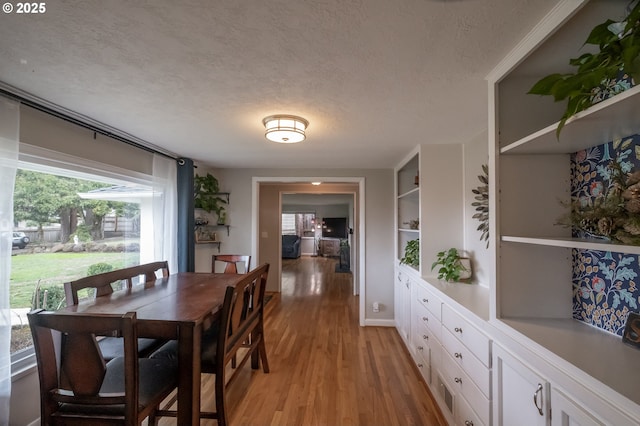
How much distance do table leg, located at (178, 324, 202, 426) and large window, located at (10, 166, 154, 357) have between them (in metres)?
1.31

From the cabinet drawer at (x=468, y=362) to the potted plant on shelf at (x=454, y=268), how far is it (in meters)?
0.56

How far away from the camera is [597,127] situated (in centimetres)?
98

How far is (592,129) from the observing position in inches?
39.4

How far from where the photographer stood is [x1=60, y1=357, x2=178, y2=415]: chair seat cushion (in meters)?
1.25

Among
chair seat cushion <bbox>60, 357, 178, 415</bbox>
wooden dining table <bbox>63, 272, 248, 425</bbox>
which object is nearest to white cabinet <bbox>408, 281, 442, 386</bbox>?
wooden dining table <bbox>63, 272, 248, 425</bbox>

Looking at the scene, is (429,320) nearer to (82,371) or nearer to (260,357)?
(260,357)

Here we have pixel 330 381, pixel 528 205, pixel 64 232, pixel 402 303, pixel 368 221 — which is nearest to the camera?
pixel 528 205

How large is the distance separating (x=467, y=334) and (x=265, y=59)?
191 centimetres

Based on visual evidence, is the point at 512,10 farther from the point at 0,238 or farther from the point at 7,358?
the point at 7,358

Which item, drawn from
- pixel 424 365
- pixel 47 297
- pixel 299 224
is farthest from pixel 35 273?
pixel 299 224

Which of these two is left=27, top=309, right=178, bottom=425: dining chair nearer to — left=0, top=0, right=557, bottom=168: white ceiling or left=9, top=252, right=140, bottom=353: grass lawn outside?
left=9, top=252, right=140, bottom=353: grass lawn outside

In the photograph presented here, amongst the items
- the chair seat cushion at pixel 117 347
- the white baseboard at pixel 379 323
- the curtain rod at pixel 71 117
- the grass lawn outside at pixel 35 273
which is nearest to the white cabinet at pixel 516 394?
the chair seat cushion at pixel 117 347

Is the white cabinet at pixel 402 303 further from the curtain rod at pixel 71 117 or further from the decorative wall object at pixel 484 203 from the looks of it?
the curtain rod at pixel 71 117

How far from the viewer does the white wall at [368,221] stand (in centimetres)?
369
